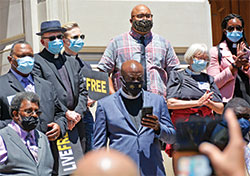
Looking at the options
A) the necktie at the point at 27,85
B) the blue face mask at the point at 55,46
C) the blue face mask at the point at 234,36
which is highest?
the blue face mask at the point at 234,36

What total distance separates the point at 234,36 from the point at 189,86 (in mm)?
998

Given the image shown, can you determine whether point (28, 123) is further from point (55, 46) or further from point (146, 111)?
point (55, 46)

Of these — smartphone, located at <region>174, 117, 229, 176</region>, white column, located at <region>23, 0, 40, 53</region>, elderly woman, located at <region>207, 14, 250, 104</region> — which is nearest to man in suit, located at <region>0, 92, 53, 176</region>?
elderly woman, located at <region>207, 14, 250, 104</region>

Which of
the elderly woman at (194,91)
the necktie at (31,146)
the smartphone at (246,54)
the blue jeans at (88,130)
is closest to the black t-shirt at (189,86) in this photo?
the elderly woman at (194,91)

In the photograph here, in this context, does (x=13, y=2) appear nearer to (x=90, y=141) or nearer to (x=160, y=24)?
(x=160, y=24)

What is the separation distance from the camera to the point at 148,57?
22.2 ft

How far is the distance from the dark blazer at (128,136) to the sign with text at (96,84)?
0.93 meters

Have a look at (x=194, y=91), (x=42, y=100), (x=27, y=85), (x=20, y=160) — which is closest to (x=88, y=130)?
(x=42, y=100)

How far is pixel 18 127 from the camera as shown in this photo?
5.19 meters

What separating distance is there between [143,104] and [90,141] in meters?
1.02

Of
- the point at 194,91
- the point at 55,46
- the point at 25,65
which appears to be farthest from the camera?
the point at 194,91

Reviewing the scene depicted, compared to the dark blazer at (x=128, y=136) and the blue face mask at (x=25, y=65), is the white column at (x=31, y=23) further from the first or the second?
the dark blazer at (x=128, y=136)

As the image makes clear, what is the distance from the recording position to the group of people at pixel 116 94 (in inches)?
204

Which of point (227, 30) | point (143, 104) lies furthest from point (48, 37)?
point (227, 30)
